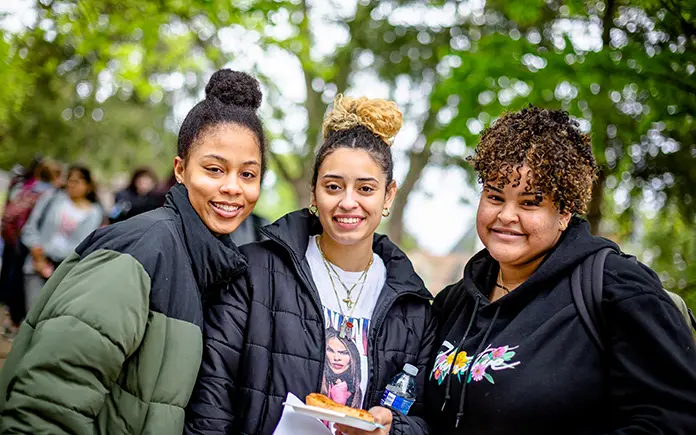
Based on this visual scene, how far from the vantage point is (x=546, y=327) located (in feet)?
8.87

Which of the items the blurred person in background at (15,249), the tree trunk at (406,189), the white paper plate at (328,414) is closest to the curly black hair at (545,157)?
the white paper plate at (328,414)

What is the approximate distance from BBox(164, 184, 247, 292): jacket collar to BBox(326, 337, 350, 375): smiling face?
59 centimetres

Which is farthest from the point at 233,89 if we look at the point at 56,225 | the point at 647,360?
the point at 56,225

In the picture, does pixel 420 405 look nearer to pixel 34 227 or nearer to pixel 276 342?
pixel 276 342

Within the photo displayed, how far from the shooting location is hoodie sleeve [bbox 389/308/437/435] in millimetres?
2988

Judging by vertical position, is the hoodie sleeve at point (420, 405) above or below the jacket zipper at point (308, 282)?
below

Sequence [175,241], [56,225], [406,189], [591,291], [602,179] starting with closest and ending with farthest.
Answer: [591,291]
[175,241]
[602,179]
[56,225]
[406,189]

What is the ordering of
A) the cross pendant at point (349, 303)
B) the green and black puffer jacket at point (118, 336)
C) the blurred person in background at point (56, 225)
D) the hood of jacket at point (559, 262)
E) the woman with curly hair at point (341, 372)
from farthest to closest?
the blurred person in background at point (56, 225), the cross pendant at point (349, 303), the woman with curly hair at point (341, 372), the hood of jacket at point (559, 262), the green and black puffer jacket at point (118, 336)

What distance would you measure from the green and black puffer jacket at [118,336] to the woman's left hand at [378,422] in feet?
2.37

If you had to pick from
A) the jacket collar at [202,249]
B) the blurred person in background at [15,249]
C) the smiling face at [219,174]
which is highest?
the smiling face at [219,174]

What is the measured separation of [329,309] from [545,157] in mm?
1296

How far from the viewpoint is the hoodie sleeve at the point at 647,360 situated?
2.35 meters

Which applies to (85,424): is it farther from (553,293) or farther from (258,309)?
(553,293)

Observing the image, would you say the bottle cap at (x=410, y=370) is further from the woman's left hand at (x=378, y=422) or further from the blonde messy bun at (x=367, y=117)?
the blonde messy bun at (x=367, y=117)
